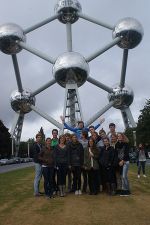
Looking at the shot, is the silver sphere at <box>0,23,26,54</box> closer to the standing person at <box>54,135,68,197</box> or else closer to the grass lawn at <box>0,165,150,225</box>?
the standing person at <box>54,135,68,197</box>

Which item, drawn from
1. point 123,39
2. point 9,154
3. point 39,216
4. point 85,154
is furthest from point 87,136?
point 9,154

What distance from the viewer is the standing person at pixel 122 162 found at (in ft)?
35.9

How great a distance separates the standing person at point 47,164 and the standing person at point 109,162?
1.32m

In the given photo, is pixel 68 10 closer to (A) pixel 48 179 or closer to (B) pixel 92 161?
(B) pixel 92 161

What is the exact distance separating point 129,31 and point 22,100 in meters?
11.7

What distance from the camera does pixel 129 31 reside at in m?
32.3

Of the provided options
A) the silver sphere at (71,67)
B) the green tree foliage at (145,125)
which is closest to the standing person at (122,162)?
the silver sphere at (71,67)

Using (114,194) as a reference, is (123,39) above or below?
above

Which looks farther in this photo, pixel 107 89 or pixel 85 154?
pixel 107 89

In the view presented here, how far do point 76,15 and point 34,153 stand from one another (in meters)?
25.0

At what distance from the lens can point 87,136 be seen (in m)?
11.7

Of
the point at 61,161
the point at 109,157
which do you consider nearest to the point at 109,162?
the point at 109,157

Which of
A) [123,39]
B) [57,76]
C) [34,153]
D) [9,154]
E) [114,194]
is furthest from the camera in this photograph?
[9,154]

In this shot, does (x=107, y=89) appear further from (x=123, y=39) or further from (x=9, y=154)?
(x=9, y=154)
